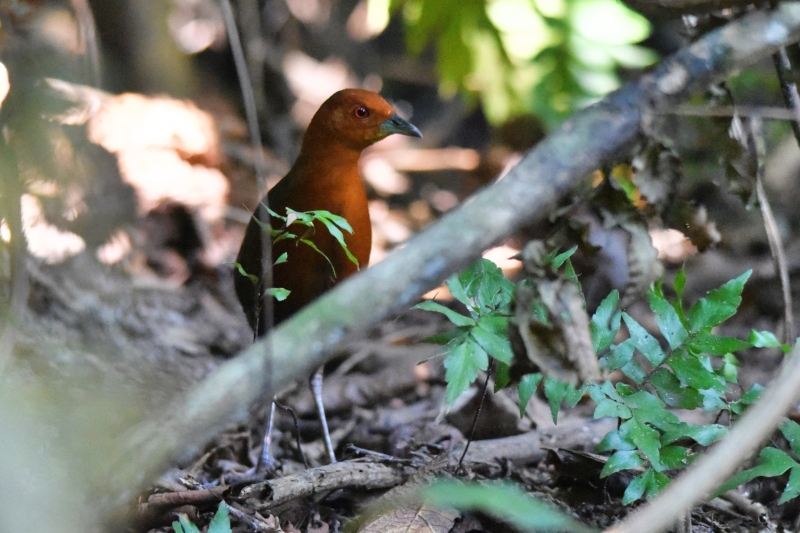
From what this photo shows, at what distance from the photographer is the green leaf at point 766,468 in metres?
2.23

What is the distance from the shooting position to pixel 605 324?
94.9 inches

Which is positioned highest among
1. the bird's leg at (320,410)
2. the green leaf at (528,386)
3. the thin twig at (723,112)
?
the thin twig at (723,112)

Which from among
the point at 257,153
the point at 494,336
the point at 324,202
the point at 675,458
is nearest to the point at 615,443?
the point at 675,458

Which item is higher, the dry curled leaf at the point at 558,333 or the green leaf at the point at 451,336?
the dry curled leaf at the point at 558,333

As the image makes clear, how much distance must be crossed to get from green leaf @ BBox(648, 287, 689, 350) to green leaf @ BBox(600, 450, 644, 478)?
0.35 m

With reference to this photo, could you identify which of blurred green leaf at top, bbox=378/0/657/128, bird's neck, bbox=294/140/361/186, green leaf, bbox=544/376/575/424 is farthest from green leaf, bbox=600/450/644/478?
blurred green leaf at top, bbox=378/0/657/128

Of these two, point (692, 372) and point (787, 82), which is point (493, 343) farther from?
point (787, 82)

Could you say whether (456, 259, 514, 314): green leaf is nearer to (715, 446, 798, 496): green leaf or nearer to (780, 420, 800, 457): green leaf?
(715, 446, 798, 496): green leaf

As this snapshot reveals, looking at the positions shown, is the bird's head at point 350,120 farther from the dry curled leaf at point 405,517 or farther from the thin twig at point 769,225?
the dry curled leaf at point 405,517

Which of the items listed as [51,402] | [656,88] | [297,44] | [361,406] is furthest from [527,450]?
[297,44]

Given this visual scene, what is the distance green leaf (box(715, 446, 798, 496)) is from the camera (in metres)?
2.23

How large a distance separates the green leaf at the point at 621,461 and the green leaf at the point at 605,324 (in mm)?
301

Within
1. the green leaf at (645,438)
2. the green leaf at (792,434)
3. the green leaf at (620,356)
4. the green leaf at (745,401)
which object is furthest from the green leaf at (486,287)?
the green leaf at (792,434)

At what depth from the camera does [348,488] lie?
8.85 feet
